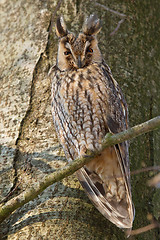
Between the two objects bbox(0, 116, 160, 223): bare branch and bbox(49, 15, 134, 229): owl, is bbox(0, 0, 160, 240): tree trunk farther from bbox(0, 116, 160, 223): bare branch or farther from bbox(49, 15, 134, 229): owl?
bbox(0, 116, 160, 223): bare branch

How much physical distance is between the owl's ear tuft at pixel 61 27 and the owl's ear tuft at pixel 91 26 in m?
0.11

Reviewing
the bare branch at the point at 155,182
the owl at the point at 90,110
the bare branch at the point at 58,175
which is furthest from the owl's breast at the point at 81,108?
the bare branch at the point at 58,175

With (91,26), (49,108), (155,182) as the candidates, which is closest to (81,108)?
(49,108)

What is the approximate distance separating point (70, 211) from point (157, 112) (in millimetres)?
835

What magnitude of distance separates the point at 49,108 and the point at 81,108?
216 millimetres

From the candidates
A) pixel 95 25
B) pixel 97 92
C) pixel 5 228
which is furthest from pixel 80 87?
pixel 5 228

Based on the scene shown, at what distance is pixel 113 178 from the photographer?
1925 mm

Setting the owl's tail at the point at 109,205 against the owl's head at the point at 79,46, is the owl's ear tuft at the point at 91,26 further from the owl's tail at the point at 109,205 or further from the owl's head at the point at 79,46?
the owl's tail at the point at 109,205

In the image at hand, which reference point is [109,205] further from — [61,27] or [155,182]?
[61,27]

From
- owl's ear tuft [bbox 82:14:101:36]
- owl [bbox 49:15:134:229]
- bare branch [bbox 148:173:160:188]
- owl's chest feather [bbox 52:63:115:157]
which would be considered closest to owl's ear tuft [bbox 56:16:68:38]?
owl [bbox 49:15:134:229]

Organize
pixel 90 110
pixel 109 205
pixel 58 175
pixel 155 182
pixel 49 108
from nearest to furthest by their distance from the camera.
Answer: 1. pixel 58 175
2. pixel 155 182
3. pixel 109 205
4. pixel 90 110
5. pixel 49 108

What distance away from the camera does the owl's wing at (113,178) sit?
169cm

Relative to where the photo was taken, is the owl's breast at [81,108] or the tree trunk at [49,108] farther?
the owl's breast at [81,108]

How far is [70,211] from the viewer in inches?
65.0
